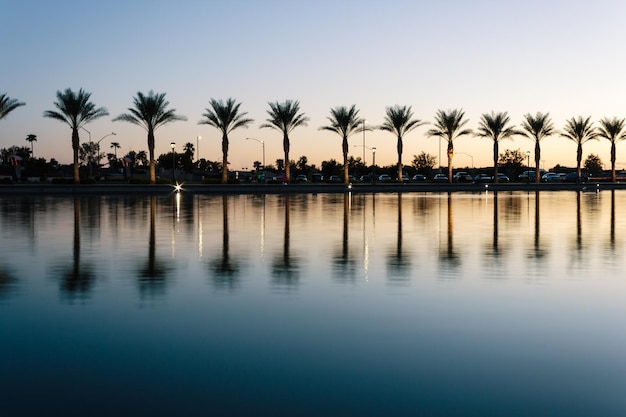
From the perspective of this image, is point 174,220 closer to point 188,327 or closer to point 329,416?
point 188,327

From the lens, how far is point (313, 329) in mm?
7387

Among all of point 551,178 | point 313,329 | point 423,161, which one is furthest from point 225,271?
point 423,161

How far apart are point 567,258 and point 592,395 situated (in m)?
8.88

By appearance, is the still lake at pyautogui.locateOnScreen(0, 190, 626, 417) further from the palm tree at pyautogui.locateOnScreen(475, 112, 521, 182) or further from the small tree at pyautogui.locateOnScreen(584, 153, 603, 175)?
the small tree at pyautogui.locateOnScreen(584, 153, 603, 175)

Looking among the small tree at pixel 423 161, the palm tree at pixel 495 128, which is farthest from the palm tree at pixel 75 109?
the small tree at pixel 423 161

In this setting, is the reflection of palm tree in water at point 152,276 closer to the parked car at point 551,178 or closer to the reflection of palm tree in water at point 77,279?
the reflection of palm tree in water at point 77,279

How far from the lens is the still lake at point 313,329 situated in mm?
5156

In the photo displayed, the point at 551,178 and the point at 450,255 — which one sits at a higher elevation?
the point at 551,178

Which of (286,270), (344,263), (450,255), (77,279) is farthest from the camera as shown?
(450,255)

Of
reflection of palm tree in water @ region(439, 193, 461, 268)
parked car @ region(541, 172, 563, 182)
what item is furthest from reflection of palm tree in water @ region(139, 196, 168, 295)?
parked car @ region(541, 172, 563, 182)

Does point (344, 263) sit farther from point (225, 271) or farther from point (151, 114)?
point (151, 114)

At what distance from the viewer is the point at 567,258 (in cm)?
1357

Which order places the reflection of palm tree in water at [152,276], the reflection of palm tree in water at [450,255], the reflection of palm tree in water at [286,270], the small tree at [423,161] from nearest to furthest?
the reflection of palm tree in water at [152,276] < the reflection of palm tree in water at [286,270] < the reflection of palm tree in water at [450,255] < the small tree at [423,161]

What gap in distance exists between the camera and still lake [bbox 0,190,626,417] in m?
5.16
